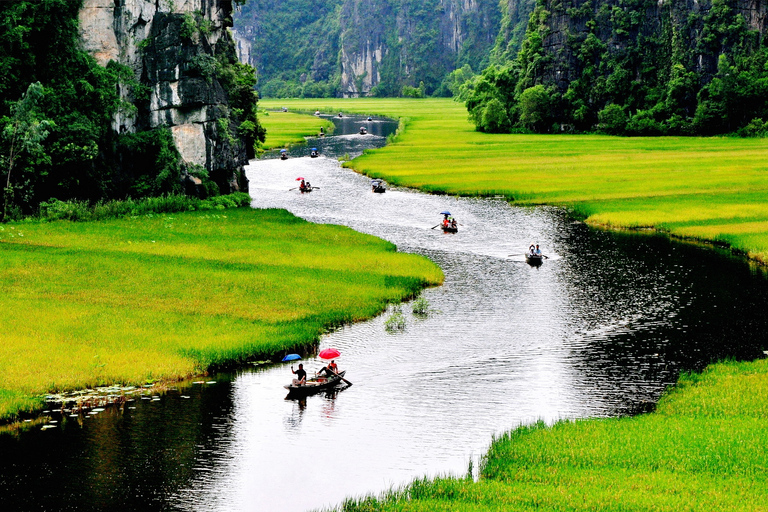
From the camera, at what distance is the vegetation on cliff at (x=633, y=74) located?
124m

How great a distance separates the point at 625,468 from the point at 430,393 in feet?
26.3

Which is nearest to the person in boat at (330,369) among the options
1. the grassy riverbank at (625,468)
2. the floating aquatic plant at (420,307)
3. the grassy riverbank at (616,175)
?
the grassy riverbank at (625,468)

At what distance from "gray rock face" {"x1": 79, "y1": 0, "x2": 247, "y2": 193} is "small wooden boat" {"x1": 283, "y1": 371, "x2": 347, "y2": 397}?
40529mm

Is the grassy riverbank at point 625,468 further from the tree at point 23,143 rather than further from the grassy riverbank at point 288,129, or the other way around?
the grassy riverbank at point 288,129

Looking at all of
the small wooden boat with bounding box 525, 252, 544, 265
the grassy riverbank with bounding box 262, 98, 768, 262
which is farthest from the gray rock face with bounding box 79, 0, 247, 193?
the small wooden boat with bounding box 525, 252, 544, 265

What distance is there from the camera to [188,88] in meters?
64.8

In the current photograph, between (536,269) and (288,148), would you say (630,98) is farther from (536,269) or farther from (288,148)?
(536,269)

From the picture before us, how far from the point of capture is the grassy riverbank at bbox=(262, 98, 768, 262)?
193 ft

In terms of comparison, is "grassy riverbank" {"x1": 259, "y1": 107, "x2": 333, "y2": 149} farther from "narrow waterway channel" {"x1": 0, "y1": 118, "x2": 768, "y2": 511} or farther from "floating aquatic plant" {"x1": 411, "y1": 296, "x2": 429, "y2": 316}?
"floating aquatic plant" {"x1": 411, "y1": 296, "x2": 429, "y2": 316}

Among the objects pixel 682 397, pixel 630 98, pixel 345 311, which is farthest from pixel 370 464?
pixel 630 98

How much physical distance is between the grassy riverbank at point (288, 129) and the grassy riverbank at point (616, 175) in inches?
694

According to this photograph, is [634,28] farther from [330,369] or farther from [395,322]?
[330,369]

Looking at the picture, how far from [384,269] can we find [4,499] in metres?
26.6

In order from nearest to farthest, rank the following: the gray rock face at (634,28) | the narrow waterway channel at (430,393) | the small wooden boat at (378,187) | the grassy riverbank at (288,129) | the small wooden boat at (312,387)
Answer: the narrow waterway channel at (430,393) → the small wooden boat at (312,387) → the small wooden boat at (378,187) → the grassy riverbank at (288,129) → the gray rock face at (634,28)
